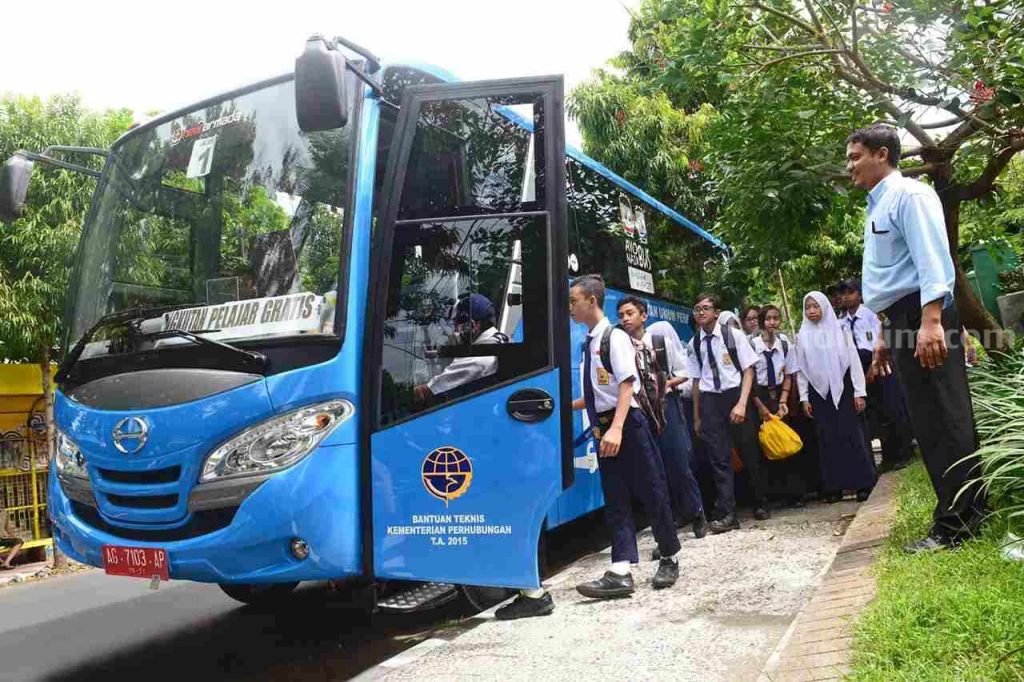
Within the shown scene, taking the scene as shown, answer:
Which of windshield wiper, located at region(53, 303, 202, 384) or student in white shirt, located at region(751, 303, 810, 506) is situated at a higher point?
windshield wiper, located at region(53, 303, 202, 384)

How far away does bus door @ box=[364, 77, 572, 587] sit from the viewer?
4.43m

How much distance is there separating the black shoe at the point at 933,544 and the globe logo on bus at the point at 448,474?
2043mm

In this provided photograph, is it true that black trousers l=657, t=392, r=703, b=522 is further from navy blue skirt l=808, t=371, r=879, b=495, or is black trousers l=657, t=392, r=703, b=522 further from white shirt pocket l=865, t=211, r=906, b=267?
white shirt pocket l=865, t=211, r=906, b=267

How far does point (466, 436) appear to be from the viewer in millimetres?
4500

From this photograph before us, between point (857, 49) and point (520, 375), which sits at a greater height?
point (857, 49)

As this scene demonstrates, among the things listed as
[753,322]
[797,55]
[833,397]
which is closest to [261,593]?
[833,397]

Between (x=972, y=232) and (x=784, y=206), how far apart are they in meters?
3.57

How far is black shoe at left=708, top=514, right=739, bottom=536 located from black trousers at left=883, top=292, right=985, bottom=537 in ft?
9.01

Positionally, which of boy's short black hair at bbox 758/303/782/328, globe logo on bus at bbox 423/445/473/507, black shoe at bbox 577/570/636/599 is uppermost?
boy's short black hair at bbox 758/303/782/328

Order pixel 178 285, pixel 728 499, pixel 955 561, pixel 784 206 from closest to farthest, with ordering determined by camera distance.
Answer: pixel 955 561
pixel 178 285
pixel 728 499
pixel 784 206

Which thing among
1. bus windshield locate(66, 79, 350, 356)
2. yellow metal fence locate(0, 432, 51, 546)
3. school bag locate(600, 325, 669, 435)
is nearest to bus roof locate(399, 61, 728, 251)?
bus windshield locate(66, 79, 350, 356)

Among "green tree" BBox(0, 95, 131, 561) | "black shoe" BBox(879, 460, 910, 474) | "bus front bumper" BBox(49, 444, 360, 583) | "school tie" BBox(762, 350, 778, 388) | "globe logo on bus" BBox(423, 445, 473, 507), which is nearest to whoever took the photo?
"bus front bumper" BBox(49, 444, 360, 583)

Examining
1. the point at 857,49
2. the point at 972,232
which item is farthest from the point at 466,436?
the point at 972,232

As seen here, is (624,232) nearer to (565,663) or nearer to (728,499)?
(728,499)
